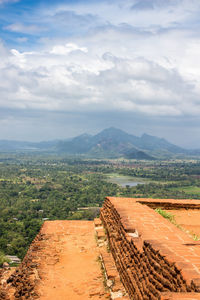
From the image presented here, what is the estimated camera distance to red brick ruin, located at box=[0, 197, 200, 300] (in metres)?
3.65

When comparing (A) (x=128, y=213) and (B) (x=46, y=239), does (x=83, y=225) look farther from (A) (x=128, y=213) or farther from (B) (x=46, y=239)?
(A) (x=128, y=213)

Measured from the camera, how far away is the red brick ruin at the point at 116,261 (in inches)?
144

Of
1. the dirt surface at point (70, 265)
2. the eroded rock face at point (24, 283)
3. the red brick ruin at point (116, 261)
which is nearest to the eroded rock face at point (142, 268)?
the red brick ruin at point (116, 261)

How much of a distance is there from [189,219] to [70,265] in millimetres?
3996

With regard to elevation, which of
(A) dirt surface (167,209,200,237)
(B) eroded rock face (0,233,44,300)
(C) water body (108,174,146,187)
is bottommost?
(C) water body (108,174,146,187)

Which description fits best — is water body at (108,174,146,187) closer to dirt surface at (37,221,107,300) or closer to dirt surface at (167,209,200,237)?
dirt surface at (167,209,200,237)

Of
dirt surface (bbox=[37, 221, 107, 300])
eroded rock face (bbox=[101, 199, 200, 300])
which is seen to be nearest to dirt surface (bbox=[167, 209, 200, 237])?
eroded rock face (bbox=[101, 199, 200, 300])

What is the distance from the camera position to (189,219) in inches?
342

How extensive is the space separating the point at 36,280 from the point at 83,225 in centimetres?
402

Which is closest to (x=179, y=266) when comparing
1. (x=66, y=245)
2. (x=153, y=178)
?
(x=66, y=245)

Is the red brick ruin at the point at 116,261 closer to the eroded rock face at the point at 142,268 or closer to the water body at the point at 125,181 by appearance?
the eroded rock face at the point at 142,268

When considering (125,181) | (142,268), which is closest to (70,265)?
(142,268)

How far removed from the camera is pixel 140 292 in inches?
163

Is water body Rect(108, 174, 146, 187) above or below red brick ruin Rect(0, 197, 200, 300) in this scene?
below
